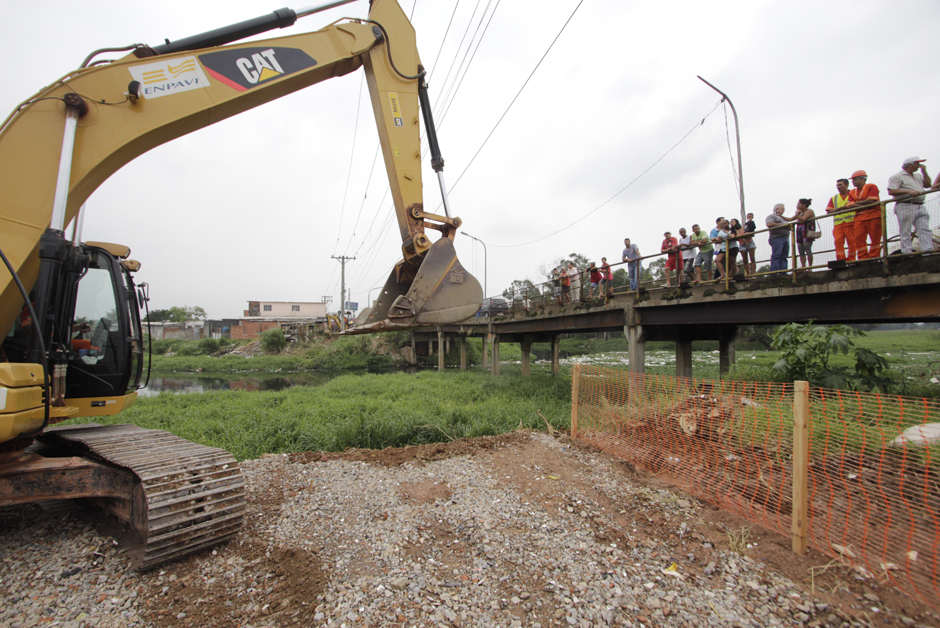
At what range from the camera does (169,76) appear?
14.7ft

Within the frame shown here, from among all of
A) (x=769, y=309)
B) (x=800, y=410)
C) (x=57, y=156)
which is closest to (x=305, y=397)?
(x=57, y=156)

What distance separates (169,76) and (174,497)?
411cm

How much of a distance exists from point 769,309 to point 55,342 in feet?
36.6

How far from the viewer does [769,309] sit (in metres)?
9.01

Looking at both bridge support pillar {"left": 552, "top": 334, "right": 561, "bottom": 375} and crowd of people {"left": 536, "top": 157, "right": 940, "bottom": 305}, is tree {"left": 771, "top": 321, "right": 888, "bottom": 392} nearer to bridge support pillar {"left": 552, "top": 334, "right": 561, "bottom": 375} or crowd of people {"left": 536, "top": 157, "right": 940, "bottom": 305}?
crowd of people {"left": 536, "top": 157, "right": 940, "bottom": 305}

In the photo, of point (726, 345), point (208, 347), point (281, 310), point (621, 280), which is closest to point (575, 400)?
point (726, 345)

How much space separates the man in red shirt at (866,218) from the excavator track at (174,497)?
9.42 m

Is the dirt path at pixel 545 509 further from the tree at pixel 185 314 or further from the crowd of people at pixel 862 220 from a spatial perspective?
the tree at pixel 185 314

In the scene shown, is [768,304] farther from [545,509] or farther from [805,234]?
→ [545,509]

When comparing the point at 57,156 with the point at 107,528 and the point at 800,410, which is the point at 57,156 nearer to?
the point at 107,528

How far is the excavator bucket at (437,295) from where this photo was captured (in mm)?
4895

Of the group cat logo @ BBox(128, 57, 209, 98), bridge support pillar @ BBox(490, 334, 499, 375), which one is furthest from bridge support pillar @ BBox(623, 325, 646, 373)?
bridge support pillar @ BBox(490, 334, 499, 375)

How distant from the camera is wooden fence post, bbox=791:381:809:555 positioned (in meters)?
3.58

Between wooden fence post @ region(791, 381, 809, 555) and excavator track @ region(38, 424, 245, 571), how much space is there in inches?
190
